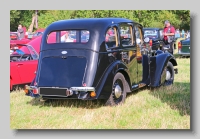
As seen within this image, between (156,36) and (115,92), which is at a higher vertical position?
(156,36)

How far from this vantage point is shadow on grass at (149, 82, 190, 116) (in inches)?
242

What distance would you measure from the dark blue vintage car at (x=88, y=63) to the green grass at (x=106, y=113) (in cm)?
28

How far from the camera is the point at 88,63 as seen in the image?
5859mm

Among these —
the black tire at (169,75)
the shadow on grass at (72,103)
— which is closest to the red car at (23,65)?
the shadow on grass at (72,103)

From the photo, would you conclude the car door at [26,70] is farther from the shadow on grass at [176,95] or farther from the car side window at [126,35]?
the shadow on grass at [176,95]

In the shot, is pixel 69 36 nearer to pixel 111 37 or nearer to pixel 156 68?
pixel 111 37

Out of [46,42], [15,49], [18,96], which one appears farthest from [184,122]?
[15,49]

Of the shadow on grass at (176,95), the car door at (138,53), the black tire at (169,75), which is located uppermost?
the car door at (138,53)

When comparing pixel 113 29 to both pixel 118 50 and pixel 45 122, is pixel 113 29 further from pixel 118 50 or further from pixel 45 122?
pixel 45 122

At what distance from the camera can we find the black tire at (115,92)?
6.14 metres

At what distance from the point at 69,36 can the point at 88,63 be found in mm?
844

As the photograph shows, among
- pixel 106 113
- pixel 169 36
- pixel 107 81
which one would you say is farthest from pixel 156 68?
pixel 169 36

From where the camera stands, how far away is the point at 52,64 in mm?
6094

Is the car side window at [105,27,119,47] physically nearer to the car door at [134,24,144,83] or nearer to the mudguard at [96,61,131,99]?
the mudguard at [96,61,131,99]
